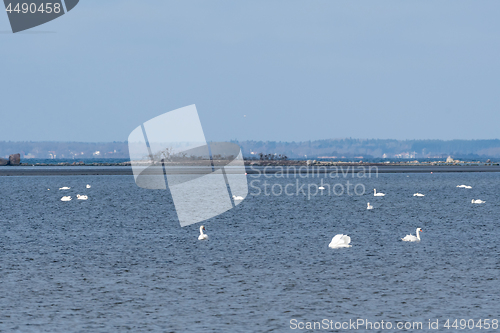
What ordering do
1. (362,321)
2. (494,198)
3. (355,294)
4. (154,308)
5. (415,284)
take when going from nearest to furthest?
(362,321), (154,308), (355,294), (415,284), (494,198)

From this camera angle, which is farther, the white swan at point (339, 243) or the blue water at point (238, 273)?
the white swan at point (339, 243)

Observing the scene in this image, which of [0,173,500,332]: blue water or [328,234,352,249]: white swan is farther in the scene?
[328,234,352,249]: white swan

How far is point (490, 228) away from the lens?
36031 mm

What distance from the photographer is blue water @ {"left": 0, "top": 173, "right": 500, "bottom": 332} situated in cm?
1642

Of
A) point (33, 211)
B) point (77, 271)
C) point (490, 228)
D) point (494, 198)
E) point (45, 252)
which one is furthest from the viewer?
point (494, 198)

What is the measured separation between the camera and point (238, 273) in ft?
72.1

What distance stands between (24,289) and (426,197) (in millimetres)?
53863

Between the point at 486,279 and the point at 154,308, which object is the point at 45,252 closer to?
the point at 154,308

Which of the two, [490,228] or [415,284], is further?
[490,228]

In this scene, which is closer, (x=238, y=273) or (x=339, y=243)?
(x=238, y=273)

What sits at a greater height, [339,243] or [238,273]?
[238,273]

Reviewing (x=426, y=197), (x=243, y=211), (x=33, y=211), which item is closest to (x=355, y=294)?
(x=243, y=211)

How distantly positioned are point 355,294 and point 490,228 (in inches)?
818

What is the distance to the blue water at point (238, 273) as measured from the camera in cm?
1642
